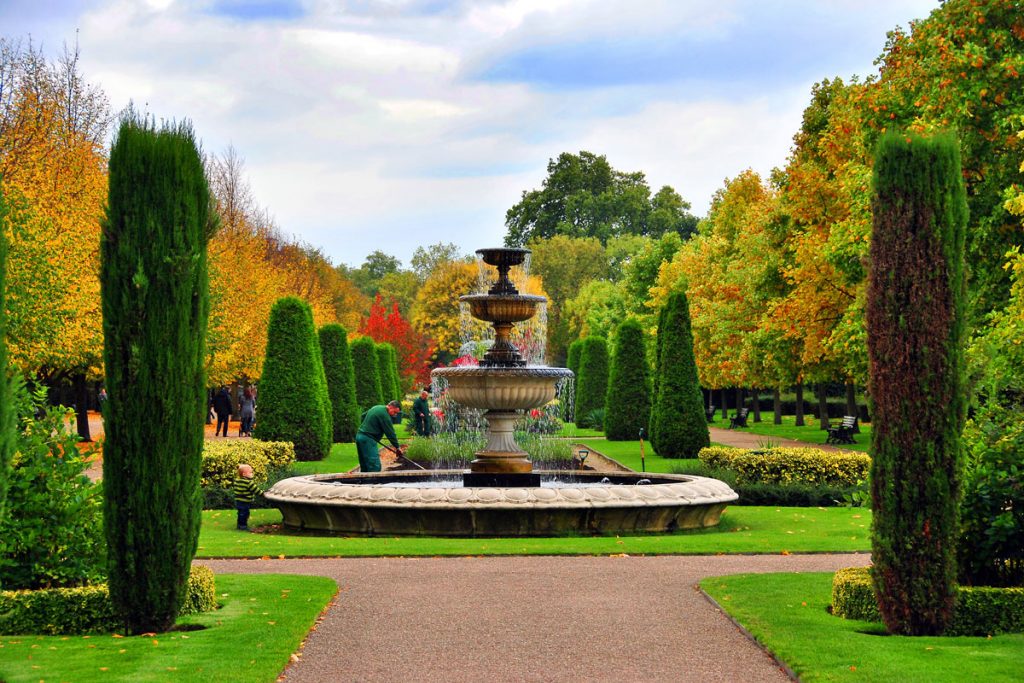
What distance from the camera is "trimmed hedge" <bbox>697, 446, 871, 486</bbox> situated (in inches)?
751

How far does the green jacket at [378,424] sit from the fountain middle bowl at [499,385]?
107 cm

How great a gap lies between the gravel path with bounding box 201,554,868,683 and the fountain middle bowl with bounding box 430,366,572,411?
16.2ft

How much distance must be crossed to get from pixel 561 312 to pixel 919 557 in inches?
2751

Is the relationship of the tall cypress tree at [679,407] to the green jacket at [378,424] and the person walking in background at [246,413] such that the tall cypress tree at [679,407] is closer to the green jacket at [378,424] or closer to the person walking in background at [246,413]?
the green jacket at [378,424]

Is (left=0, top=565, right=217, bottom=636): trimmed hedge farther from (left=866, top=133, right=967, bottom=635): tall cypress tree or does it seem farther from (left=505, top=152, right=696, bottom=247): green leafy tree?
(left=505, top=152, right=696, bottom=247): green leafy tree

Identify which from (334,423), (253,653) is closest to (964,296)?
(253,653)

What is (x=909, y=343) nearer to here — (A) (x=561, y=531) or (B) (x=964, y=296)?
(B) (x=964, y=296)

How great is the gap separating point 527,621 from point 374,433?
9629 mm

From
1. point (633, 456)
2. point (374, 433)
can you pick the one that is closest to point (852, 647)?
point (374, 433)

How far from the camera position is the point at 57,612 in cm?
840

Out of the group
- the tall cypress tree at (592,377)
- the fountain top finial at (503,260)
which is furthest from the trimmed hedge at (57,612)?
the tall cypress tree at (592,377)

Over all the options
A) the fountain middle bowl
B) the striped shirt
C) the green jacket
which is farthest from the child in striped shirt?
the fountain middle bowl

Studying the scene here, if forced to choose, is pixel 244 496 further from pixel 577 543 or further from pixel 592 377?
pixel 592 377

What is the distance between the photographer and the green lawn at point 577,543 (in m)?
12.5
